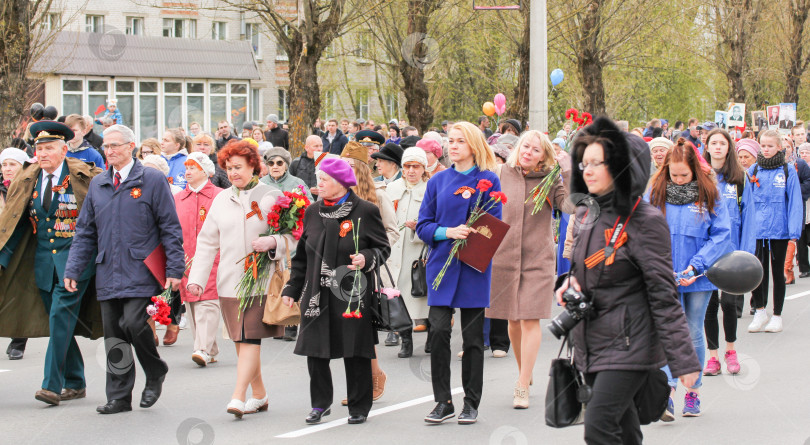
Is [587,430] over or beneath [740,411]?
over

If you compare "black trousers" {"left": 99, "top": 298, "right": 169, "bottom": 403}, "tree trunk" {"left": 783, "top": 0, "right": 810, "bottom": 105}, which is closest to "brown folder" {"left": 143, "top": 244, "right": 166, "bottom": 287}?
"black trousers" {"left": 99, "top": 298, "right": 169, "bottom": 403}

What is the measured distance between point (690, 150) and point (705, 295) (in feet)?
3.29

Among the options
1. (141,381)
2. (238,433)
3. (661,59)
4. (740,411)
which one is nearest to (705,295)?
(740,411)

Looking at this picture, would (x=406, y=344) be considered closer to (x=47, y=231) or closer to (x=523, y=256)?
(x=523, y=256)

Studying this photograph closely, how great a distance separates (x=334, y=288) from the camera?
23.4 feet

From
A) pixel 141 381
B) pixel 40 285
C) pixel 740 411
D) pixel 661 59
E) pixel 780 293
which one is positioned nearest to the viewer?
pixel 740 411

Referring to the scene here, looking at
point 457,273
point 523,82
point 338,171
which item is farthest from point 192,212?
point 523,82

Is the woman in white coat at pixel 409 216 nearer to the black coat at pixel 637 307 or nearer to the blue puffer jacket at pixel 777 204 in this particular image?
the blue puffer jacket at pixel 777 204

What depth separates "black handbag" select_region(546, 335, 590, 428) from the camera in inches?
194

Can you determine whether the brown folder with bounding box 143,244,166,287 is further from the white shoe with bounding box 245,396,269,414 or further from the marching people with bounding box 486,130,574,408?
the marching people with bounding box 486,130,574,408

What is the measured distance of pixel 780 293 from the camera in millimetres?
11000

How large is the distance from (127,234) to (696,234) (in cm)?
401

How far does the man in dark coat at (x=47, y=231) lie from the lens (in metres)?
8.03

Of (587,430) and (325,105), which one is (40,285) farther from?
(325,105)
